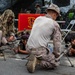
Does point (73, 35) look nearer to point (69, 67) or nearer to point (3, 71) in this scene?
point (69, 67)

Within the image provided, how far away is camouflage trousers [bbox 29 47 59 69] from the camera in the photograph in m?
7.25

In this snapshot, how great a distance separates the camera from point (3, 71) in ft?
23.4

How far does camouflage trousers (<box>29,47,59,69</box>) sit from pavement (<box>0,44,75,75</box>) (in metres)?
0.13

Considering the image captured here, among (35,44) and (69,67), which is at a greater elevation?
(35,44)

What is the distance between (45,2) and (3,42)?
600 cm

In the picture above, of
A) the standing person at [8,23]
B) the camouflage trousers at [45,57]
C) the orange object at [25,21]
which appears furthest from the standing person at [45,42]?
the orange object at [25,21]

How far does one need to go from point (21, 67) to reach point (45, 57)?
60cm

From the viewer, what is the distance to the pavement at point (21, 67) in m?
7.12

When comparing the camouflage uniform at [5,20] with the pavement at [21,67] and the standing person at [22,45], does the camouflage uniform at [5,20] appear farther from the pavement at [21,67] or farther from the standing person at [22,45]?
the pavement at [21,67]

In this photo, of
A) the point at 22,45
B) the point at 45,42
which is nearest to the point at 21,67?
the point at 45,42

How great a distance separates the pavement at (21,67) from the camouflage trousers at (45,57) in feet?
0.43

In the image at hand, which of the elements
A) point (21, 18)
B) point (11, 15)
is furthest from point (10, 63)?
point (21, 18)

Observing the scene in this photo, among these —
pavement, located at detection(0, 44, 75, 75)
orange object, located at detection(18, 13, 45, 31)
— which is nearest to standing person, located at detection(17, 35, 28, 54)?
pavement, located at detection(0, 44, 75, 75)

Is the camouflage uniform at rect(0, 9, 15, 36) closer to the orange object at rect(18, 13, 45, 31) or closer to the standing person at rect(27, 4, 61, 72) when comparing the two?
the orange object at rect(18, 13, 45, 31)
